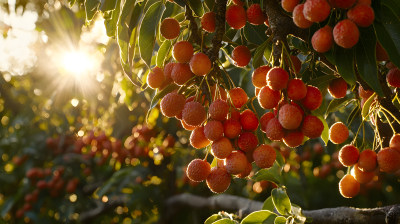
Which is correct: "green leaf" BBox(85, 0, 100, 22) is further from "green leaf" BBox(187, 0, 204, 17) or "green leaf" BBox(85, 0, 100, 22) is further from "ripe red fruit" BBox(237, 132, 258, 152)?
"ripe red fruit" BBox(237, 132, 258, 152)

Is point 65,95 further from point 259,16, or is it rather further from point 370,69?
point 370,69

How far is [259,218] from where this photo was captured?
3.60 feet

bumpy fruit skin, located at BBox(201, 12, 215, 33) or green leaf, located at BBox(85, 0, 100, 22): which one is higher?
green leaf, located at BBox(85, 0, 100, 22)


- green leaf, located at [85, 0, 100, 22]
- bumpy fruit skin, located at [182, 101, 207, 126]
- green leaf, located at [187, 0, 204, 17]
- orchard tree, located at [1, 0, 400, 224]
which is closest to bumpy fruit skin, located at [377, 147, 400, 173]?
orchard tree, located at [1, 0, 400, 224]

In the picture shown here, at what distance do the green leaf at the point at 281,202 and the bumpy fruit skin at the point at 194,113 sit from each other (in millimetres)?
336

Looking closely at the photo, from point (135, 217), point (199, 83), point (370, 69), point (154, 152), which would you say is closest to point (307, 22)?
point (370, 69)

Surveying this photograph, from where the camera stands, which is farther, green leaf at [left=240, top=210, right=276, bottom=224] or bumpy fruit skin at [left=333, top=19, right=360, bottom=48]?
green leaf at [left=240, top=210, right=276, bottom=224]

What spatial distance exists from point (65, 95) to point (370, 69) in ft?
9.29

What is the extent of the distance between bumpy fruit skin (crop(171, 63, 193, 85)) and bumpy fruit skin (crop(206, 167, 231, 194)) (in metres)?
0.23

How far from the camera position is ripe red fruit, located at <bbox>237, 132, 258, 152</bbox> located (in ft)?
3.10

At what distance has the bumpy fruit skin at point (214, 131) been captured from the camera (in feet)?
3.03

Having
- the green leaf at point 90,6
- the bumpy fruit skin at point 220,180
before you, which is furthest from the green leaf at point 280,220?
the green leaf at point 90,6

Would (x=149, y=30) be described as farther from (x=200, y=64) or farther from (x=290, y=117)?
(x=290, y=117)

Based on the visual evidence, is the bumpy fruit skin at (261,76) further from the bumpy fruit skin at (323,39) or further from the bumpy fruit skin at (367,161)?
the bumpy fruit skin at (367,161)
